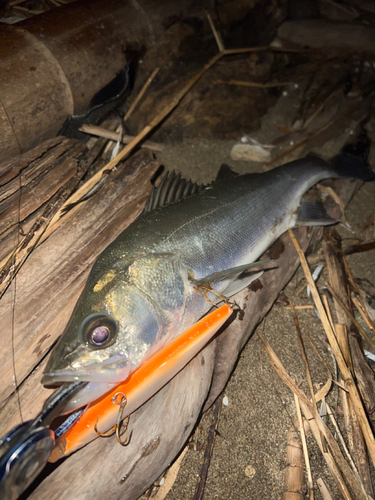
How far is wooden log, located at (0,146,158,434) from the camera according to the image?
226cm

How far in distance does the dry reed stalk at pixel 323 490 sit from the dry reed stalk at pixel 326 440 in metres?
0.10

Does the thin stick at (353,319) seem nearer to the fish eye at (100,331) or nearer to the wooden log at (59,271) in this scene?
the wooden log at (59,271)

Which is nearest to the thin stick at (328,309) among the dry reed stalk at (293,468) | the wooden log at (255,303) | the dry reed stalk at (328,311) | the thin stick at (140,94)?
the dry reed stalk at (328,311)

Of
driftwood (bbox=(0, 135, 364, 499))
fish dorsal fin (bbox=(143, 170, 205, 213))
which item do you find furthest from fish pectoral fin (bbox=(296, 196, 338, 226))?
fish dorsal fin (bbox=(143, 170, 205, 213))

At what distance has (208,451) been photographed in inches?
99.3

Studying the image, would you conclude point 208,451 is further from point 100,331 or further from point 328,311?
point 328,311

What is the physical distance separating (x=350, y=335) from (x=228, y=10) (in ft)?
19.0

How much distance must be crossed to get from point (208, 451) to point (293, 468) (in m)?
0.70

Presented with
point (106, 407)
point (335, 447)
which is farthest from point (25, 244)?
point (335, 447)

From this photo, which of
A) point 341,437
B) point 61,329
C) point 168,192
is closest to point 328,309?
point 341,437

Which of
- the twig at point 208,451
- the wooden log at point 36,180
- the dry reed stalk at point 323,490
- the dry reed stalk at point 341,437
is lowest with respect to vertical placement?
the dry reed stalk at point 341,437

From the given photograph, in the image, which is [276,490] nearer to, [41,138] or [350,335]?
[350,335]

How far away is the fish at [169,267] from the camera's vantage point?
74.7 inches

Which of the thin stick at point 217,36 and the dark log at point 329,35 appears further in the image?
the dark log at point 329,35
